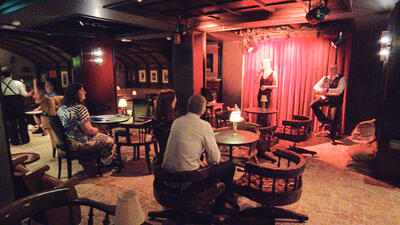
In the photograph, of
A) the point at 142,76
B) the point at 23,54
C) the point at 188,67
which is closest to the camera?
the point at 188,67

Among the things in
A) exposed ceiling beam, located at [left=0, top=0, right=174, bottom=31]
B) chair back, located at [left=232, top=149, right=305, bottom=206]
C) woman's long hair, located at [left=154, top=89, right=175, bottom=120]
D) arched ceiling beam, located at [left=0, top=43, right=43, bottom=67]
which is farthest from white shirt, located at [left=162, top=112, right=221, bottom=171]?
arched ceiling beam, located at [left=0, top=43, right=43, bottom=67]

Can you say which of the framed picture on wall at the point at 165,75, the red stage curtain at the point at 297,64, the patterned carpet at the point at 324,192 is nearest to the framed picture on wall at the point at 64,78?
the framed picture on wall at the point at 165,75

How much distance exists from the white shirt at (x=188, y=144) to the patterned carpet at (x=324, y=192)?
62 centimetres

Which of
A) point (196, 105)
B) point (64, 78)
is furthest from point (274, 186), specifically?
point (64, 78)

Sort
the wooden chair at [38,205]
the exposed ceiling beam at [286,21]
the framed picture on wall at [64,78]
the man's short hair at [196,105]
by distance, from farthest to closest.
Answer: the framed picture on wall at [64,78], the exposed ceiling beam at [286,21], the man's short hair at [196,105], the wooden chair at [38,205]

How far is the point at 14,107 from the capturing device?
547cm

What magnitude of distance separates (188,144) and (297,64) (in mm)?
5498

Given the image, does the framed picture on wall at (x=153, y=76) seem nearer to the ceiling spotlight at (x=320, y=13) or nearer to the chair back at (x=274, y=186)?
the ceiling spotlight at (x=320, y=13)

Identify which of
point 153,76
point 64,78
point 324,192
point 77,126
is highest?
point 153,76

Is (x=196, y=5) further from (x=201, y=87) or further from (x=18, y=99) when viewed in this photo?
(x=18, y=99)

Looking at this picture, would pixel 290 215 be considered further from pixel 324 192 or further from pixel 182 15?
pixel 182 15

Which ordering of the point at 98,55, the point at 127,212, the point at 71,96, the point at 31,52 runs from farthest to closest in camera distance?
the point at 31,52, the point at 98,55, the point at 71,96, the point at 127,212

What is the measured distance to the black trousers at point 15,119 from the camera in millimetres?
5393

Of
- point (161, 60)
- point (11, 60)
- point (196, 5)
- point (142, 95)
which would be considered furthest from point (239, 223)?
point (11, 60)
